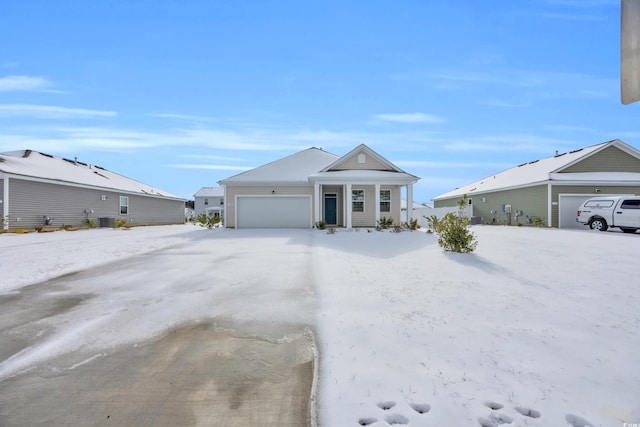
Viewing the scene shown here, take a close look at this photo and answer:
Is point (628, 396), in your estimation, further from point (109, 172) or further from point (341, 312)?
point (109, 172)

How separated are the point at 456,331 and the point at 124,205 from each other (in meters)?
26.8

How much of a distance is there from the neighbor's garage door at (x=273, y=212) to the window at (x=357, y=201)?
2.62 meters

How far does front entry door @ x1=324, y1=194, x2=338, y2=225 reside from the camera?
64.0 feet

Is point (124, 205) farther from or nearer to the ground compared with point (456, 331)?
farther from the ground

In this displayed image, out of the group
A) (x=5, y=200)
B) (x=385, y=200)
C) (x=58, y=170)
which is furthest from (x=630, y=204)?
(x=58, y=170)

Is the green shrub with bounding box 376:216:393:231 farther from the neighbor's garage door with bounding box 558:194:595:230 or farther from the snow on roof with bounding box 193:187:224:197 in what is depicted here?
the snow on roof with bounding box 193:187:224:197

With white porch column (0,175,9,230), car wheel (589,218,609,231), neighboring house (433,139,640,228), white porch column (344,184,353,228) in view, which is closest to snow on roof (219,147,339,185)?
white porch column (344,184,353,228)

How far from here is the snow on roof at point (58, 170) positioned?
17366 millimetres

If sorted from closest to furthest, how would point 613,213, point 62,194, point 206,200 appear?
point 613,213 < point 62,194 < point 206,200

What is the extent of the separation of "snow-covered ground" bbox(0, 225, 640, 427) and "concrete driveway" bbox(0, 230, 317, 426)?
8 centimetres

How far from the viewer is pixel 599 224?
1570 cm

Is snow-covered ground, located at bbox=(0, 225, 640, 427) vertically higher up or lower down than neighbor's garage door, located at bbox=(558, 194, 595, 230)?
lower down

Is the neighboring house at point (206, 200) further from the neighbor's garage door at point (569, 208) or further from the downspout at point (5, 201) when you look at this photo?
the neighbor's garage door at point (569, 208)

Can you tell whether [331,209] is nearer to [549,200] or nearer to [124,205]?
[549,200]
